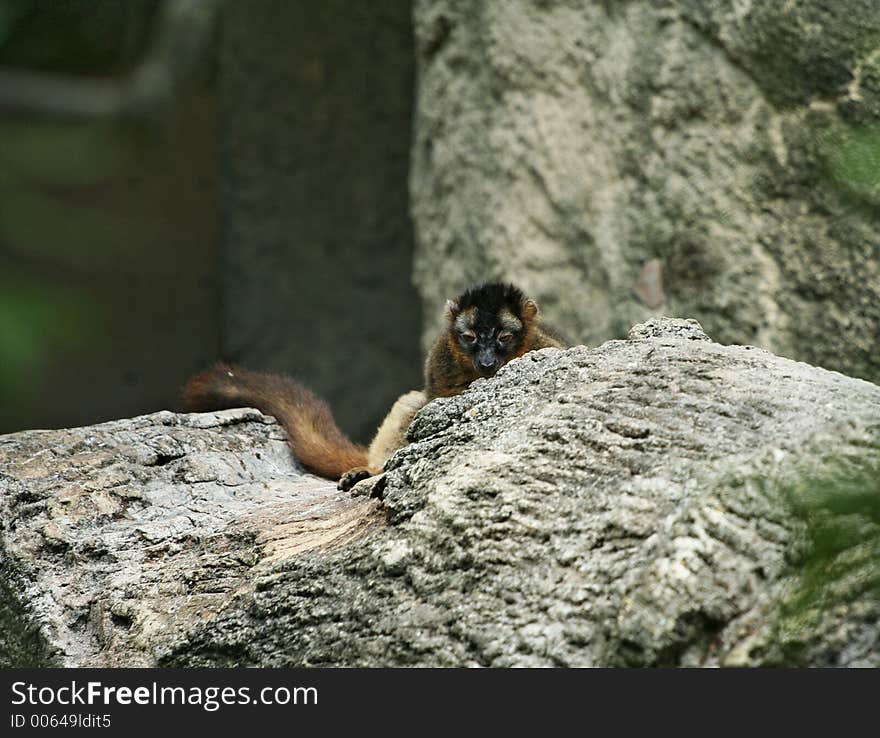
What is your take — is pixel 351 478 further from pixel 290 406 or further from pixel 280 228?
pixel 280 228

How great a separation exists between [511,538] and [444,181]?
4.70 meters

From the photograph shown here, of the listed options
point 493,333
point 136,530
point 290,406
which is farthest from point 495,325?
point 136,530

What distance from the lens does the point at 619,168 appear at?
6.55m

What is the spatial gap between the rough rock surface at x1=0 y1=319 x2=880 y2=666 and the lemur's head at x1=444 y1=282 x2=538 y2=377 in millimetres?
1546

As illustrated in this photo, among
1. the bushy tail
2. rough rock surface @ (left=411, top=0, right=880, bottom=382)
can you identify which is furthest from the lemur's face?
rough rock surface @ (left=411, top=0, right=880, bottom=382)

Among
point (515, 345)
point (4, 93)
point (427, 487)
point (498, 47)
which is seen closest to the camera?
point (4, 93)

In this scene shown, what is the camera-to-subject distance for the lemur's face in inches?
217

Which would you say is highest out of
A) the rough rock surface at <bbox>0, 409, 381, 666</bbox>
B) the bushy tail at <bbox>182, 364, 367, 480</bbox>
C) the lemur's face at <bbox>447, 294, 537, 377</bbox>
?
the lemur's face at <bbox>447, 294, 537, 377</bbox>

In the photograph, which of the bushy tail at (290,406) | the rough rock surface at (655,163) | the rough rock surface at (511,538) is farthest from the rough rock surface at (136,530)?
the rough rock surface at (655,163)

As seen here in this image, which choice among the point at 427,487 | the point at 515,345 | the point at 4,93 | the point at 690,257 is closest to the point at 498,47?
the point at 690,257

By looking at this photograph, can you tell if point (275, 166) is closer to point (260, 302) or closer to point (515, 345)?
point (260, 302)

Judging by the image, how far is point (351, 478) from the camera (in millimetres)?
4348

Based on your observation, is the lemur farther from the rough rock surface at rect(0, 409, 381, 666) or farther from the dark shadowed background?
the dark shadowed background

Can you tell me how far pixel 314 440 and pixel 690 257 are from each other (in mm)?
2387
